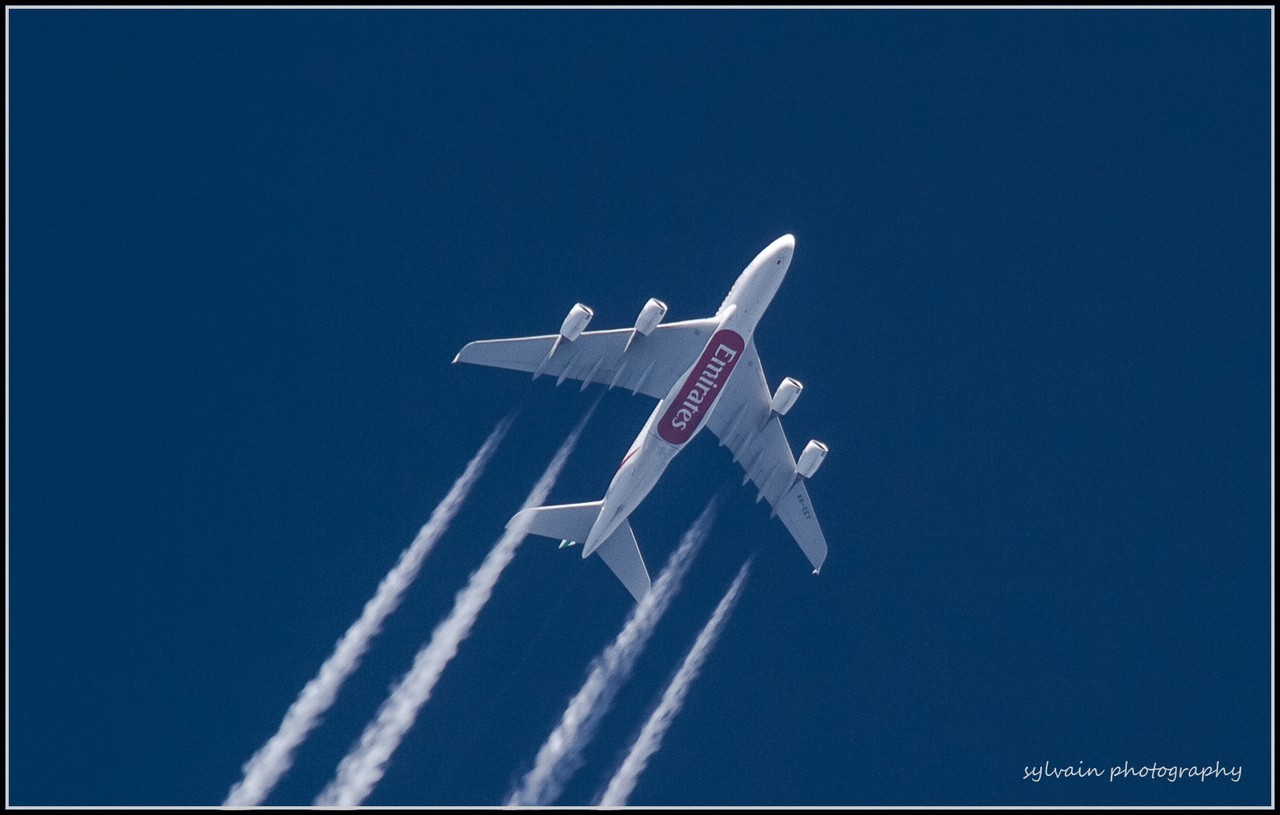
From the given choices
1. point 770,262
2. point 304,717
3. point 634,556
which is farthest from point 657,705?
point 770,262

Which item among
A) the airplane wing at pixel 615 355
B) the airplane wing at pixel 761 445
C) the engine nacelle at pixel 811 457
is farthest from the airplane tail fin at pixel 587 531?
the engine nacelle at pixel 811 457

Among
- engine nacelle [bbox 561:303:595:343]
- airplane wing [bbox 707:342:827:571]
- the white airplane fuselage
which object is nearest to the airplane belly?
the white airplane fuselage

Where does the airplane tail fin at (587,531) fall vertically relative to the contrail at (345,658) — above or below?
above

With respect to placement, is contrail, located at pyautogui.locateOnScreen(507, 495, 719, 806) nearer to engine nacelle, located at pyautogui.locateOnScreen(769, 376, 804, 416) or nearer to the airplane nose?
engine nacelle, located at pyautogui.locateOnScreen(769, 376, 804, 416)

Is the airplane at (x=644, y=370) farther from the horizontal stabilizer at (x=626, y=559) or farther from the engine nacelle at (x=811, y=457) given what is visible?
the engine nacelle at (x=811, y=457)

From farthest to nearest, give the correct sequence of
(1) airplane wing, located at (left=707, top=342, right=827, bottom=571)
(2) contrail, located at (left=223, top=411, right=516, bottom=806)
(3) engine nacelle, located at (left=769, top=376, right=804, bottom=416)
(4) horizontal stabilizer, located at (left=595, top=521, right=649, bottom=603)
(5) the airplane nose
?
(1) airplane wing, located at (left=707, top=342, right=827, bottom=571), (3) engine nacelle, located at (left=769, top=376, right=804, bottom=416), (4) horizontal stabilizer, located at (left=595, top=521, right=649, bottom=603), (5) the airplane nose, (2) contrail, located at (left=223, top=411, right=516, bottom=806)

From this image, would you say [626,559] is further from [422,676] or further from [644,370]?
[422,676]
